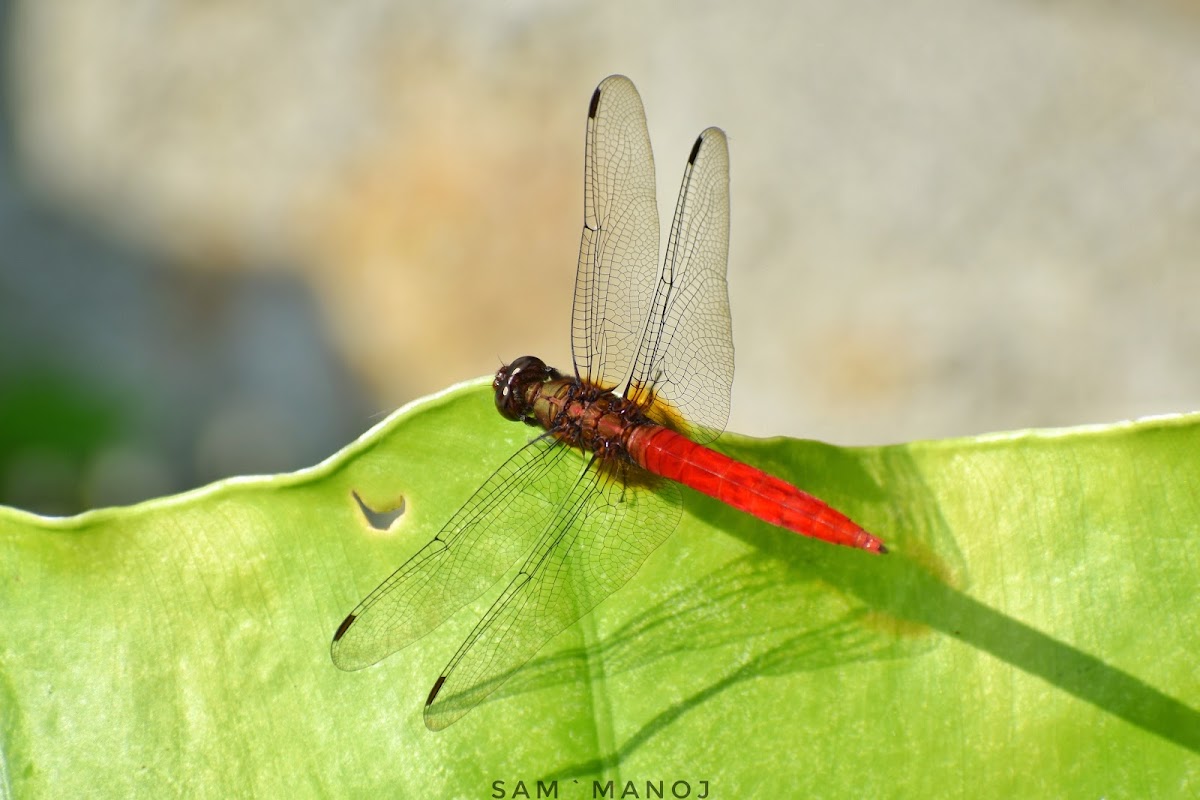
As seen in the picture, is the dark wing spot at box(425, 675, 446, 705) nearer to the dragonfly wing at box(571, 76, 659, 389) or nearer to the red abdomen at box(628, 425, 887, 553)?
the red abdomen at box(628, 425, 887, 553)

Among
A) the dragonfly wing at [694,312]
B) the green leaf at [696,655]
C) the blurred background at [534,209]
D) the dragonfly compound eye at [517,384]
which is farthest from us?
the blurred background at [534,209]

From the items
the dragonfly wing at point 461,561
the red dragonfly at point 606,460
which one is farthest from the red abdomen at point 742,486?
the dragonfly wing at point 461,561

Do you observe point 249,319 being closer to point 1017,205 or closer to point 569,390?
point 569,390

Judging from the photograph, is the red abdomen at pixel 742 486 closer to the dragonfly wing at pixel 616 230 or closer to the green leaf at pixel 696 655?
the green leaf at pixel 696 655

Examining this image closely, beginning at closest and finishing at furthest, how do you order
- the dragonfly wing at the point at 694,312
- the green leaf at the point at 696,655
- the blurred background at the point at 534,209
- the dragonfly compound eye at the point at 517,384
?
the green leaf at the point at 696,655 < the dragonfly compound eye at the point at 517,384 < the dragonfly wing at the point at 694,312 < the blurred background at the point at 534,209

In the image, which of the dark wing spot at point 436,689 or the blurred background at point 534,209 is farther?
the blurred background at point 534,209

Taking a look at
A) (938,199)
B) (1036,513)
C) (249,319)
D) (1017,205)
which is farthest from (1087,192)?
(249,319)
